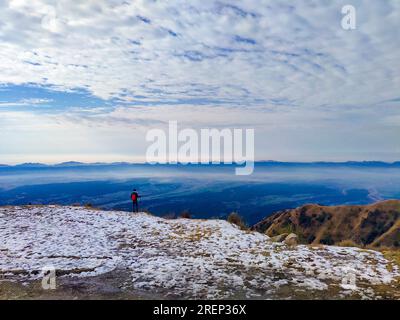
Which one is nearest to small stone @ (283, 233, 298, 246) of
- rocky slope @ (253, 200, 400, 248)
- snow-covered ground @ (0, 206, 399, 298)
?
snow-covered ground @ (0, 206, 399, 298)

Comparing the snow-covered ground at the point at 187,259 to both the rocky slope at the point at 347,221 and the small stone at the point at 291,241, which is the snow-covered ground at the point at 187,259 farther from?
the rocky slope at the point at 347,221

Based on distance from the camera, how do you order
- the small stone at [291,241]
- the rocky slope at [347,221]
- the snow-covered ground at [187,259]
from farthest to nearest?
the rocky slope at [347,221], the small stone at [291,241], the snow-covered ground at [187,259]

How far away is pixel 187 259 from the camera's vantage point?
46.3 ft

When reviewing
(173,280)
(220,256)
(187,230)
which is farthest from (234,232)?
(173,280)

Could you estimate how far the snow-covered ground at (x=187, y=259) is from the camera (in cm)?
1098

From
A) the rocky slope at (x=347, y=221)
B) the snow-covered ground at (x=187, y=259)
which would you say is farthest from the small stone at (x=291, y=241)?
the rocky slope at (x=347, y=221)

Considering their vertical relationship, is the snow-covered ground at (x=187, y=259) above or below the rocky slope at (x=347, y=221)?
above

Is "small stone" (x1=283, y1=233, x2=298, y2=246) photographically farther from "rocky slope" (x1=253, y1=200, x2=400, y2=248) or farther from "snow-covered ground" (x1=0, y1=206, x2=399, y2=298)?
"rocky slope" (x1=253, y1=200, x2=400, y2=248)

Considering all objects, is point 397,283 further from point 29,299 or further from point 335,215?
point 335,215

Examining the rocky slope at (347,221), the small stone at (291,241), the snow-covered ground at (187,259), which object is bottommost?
the rocky slope at (347,221)

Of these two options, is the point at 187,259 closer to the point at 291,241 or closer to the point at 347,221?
the point at 291,241

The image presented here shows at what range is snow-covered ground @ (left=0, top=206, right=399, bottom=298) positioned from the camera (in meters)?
11.0

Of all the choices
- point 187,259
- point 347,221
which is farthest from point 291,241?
point 347,221

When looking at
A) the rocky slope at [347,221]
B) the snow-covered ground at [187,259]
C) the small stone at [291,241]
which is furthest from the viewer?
the rocky slope at [347,221]
